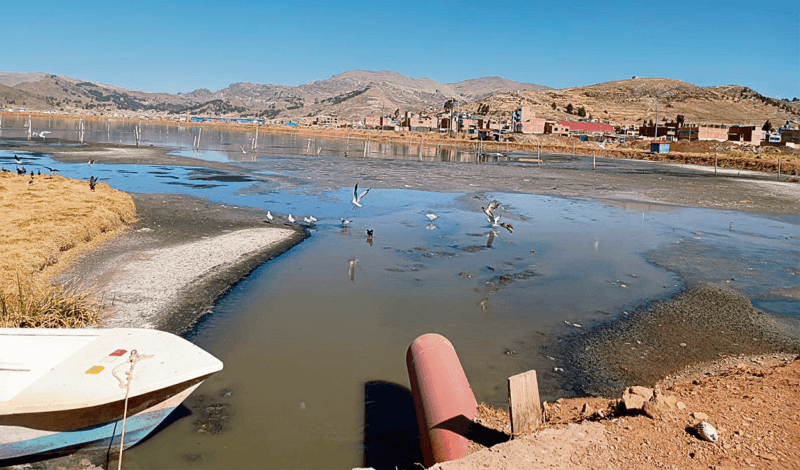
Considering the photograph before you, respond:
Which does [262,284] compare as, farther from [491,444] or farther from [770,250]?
[770,250]

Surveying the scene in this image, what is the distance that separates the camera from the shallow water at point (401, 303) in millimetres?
6875

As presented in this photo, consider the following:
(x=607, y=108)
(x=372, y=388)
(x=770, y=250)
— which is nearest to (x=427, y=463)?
(x=372, y=388)

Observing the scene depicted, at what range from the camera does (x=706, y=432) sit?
5.02 m

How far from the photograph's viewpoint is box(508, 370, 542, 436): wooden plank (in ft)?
17.2

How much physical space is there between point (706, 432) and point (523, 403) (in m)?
1.59

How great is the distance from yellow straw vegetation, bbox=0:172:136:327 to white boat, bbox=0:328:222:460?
1982mm

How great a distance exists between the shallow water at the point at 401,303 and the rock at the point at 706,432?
280cm

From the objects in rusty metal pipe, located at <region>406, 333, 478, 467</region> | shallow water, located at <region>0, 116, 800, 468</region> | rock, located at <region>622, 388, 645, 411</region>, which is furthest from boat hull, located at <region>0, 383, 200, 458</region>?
rock, located at <region>622, 388, 645, 411</region>

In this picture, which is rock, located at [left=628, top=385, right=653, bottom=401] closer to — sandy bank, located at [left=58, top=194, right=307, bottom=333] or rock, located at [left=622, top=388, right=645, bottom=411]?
rock, located at [left=622, top=388, right=645, bottom=411]

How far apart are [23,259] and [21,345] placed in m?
6.33

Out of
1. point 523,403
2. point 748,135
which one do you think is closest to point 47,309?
point 523,403

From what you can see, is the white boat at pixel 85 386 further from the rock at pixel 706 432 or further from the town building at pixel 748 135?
the town building at pixel 748 135

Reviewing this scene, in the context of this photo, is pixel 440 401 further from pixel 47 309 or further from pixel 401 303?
pixel 47 309

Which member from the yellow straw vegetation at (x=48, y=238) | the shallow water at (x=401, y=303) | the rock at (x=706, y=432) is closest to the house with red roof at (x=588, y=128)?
the shallow water at (x=401, y=303)
